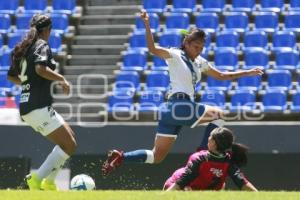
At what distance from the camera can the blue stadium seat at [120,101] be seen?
44.4 feet

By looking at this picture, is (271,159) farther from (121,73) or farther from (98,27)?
(98,27)

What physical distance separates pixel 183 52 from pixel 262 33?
665cm

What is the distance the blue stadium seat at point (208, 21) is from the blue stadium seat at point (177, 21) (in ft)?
0.81

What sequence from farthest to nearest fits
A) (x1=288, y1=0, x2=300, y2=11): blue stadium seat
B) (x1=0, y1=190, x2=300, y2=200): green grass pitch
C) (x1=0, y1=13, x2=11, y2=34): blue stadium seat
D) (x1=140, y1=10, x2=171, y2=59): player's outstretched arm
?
1. (x1=0, y1=13, x2=11, y2=34): blue stadium seat
2. (x1=288, y1=0, x2=300, y2=11): blue stadium seat
3. (x1=140, y1=10, x2=171, y2=59): player's outstretched arm
4. (x1=0, y1=190, x2=300, y2=200): green grass pitch

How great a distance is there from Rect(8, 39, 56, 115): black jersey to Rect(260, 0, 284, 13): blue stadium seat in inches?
338

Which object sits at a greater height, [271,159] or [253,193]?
[253,193]

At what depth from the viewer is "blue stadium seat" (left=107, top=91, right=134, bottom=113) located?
1352 cm

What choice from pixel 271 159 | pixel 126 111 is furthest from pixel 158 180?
pixel 126 111

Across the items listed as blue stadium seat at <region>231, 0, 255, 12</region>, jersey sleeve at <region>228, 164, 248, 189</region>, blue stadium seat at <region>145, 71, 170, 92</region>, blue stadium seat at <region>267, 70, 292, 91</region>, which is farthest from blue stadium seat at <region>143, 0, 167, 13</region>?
jersey sleeve at <region>228, 164, 248, 189</region>

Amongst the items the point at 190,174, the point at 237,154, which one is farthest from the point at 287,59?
the point at 190,174

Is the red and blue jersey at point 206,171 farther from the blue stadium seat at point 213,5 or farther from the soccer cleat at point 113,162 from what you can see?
the blue stadium seat at point 213,5

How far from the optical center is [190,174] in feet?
21.2

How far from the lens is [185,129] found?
37.0 feet

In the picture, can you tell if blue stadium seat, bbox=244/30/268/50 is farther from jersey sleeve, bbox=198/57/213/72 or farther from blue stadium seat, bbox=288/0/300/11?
jersey sleeve, bbox=198/57/213/72
